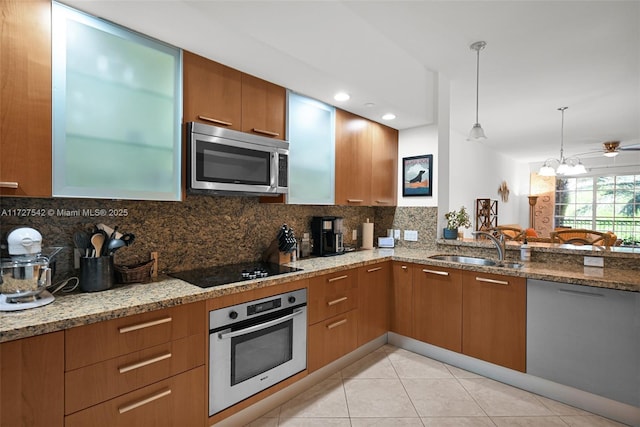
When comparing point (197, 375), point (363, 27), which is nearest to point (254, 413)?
point (197, 375)

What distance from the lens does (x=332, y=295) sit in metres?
2.31

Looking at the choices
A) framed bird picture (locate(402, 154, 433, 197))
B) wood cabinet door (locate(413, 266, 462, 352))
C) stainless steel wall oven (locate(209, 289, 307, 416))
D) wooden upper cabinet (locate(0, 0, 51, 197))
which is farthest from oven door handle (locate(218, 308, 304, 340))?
framed bird picture (locate(402, 154, 433, 197))

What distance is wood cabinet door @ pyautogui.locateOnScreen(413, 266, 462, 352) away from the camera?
8.12ft

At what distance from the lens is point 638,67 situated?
9.62ft

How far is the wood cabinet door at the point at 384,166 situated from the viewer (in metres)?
3.20

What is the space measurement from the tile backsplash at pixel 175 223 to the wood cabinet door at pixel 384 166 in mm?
518

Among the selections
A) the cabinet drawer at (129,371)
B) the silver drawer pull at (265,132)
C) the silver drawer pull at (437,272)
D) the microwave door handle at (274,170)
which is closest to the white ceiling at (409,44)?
the silver drawer pull at (265,132)

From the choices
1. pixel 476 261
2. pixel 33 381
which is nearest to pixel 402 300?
pixel 476 261

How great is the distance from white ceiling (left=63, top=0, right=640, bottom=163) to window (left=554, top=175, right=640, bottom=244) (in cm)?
447

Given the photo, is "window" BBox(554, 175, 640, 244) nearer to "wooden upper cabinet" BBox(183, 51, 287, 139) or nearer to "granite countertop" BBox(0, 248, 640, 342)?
"granite countertop" BBox(0, 248, 640, 342)

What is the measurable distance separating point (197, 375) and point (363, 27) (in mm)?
2415

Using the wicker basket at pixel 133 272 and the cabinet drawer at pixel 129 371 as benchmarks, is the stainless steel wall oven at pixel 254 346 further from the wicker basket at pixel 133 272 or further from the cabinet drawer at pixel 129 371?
the wicker basket at pixel 133 272

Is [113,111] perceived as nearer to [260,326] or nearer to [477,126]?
[260,326]

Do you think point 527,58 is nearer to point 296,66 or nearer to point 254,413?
point 296,66
